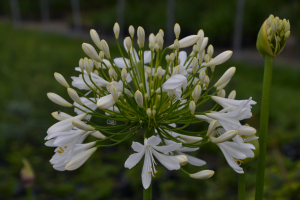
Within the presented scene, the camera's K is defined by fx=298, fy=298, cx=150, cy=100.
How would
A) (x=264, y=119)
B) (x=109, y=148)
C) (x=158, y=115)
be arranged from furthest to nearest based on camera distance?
(x=109, y=148) < (x=158, y=115) < (x=264, y=119)

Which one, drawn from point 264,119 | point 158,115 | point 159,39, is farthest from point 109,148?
point 264,119

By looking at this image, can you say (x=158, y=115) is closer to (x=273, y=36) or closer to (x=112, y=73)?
(x=112, y=73)

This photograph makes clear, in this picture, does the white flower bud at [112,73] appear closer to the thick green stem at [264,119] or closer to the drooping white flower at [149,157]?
the drooping white flower at [149,157]

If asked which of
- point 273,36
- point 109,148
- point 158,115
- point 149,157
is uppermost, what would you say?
point 273,36

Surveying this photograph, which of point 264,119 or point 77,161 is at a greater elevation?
point 264,119

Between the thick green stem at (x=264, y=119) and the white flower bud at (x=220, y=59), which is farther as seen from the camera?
the white flower bud at (x=220, y=59)

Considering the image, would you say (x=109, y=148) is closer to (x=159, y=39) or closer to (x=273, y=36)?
(x=159, y=39)

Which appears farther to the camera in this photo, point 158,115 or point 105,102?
point 158,115

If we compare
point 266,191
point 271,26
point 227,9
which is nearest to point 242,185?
point 271,26

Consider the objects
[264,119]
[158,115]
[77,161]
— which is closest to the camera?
[264,119]

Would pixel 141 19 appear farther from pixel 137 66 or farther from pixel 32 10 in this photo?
pixel 137 66

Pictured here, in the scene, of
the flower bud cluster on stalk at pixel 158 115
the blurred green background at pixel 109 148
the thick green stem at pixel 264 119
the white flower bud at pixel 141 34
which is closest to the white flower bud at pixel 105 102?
the flower bud cluster on stalk at pixel 158 115

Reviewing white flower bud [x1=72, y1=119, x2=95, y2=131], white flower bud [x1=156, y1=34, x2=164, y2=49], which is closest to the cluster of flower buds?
white flower bud [x1=156, y1=34, x2=164, y2=49]
